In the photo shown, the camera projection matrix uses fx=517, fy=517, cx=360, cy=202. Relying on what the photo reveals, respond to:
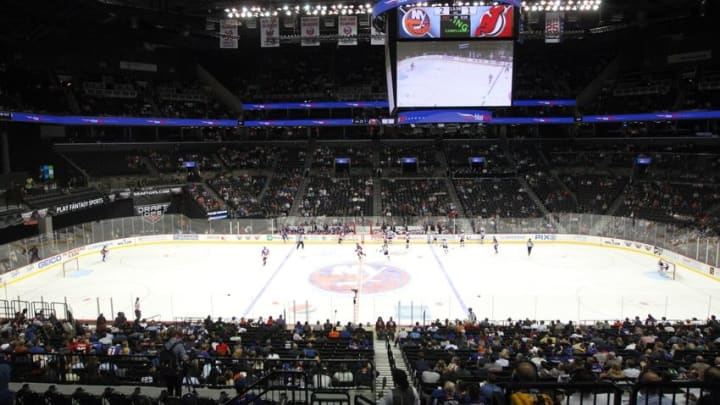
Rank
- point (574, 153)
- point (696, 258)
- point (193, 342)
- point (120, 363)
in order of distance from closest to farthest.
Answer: point (120, 363), point (193, 342), point (696, 258), point (574, 153)

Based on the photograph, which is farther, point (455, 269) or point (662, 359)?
point (455, 269)

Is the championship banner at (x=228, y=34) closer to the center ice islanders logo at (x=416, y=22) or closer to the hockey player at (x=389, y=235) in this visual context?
the center ice islanders logo at (x=416, y=22)

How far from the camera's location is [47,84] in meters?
42.0

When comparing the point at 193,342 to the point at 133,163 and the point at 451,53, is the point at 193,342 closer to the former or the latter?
the point at 451,53

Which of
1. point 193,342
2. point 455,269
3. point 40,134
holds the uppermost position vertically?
point 40,134

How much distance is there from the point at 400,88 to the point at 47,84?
3236 cm

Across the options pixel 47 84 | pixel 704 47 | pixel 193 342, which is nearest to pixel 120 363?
pixel 193 342

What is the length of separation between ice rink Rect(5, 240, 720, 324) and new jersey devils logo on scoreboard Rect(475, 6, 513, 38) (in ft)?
39.6

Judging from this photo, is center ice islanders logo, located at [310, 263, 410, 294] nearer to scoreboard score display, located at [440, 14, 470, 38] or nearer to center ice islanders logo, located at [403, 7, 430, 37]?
center ice islanders logo, located at [403, 7, 430, 37]

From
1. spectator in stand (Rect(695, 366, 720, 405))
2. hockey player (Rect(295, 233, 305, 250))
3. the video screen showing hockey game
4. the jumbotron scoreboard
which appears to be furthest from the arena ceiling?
spectator in stand (Rect(695, 366, 720, 405))

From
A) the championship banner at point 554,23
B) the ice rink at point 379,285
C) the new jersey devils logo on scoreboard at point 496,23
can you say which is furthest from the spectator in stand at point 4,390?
the championship banner at point 554,23

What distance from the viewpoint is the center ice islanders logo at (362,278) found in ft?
82.6

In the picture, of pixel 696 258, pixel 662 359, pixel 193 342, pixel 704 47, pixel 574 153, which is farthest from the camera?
pixel 574 153

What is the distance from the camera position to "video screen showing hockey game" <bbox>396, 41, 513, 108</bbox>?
24.8m
